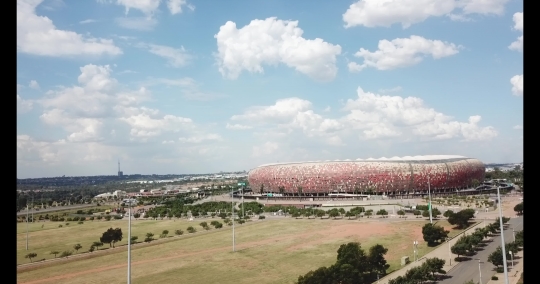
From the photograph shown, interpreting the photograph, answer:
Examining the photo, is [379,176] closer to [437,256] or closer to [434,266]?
[437,256]

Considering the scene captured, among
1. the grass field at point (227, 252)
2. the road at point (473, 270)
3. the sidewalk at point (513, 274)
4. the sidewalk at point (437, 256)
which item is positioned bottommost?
the grass field at point (227, 252)

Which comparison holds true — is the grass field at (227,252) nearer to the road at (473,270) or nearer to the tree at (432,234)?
the tree at (432,234)

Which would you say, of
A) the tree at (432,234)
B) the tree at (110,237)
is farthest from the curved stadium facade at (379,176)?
the tree at (110,237)

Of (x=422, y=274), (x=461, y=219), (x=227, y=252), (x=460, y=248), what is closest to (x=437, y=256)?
(x=460, y=248)

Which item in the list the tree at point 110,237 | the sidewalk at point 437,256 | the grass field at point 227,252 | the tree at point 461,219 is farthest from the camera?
the tree at point 461,219

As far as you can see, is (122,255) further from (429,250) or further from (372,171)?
(372,171)
